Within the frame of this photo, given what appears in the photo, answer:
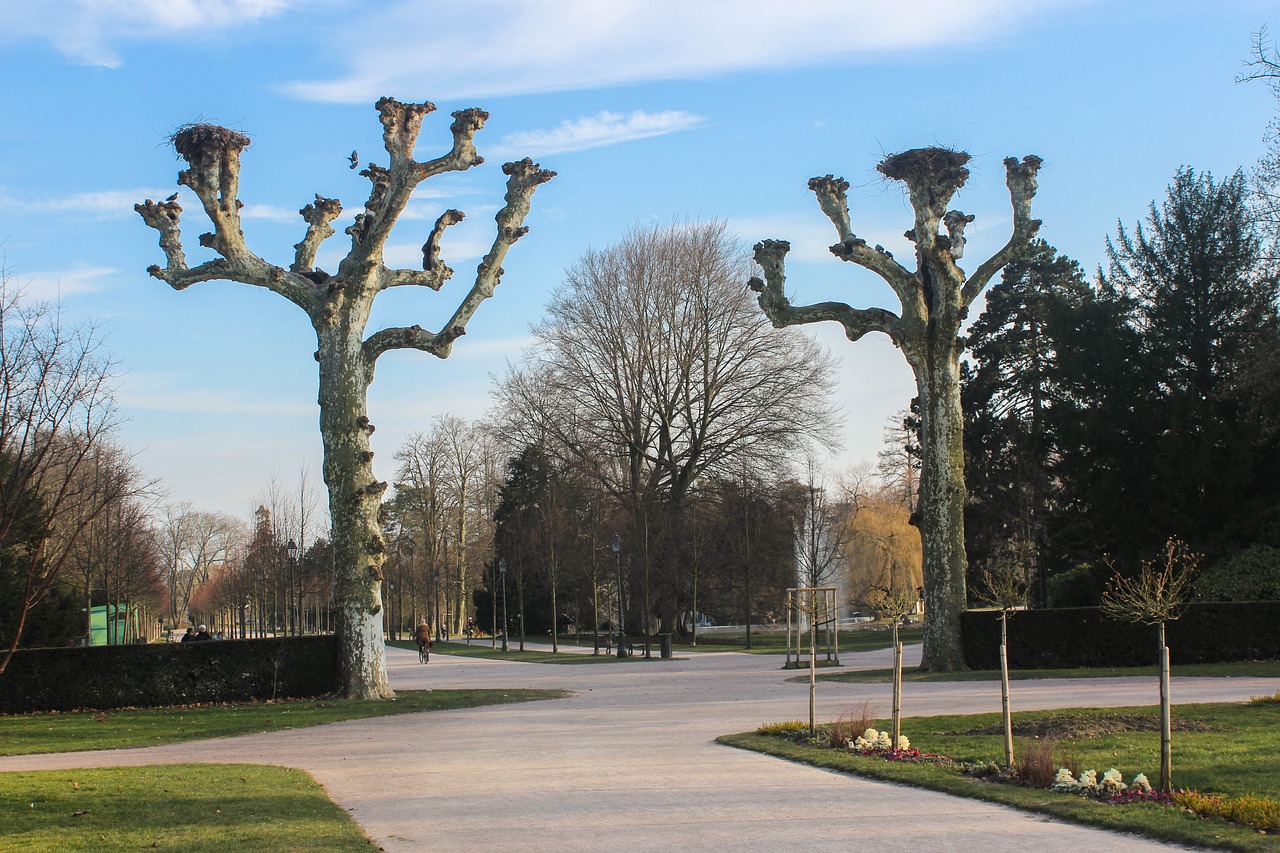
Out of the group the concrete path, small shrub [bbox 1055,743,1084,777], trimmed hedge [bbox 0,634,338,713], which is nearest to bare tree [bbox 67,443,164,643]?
trimmed hedge [bbox 0,634,338,713]

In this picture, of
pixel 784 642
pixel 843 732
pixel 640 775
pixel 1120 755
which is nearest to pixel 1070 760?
pixel 1120 755

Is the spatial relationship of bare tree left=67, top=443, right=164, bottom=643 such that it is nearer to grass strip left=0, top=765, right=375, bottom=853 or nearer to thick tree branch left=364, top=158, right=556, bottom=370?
thick tree branch left=364, top=158, right=556, bottom=370

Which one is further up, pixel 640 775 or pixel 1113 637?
pixel 640 775

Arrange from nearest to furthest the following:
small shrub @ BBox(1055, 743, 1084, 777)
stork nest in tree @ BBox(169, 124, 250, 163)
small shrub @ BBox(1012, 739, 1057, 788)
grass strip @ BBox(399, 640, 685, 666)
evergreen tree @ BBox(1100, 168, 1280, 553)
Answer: small shrub @ BBox(1012, 739, 1057, 788)
small shrub @ BBox(1055, 743, 1084, 777)
stork nest in tree @ BBox(169, 124, 250, 163)
evergreen tree @ BBox(1100, 168, 1280, 553)
grass strip @ BBox(399, 640, 685, 666)

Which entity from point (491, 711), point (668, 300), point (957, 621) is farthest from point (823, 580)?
point (491, 711)

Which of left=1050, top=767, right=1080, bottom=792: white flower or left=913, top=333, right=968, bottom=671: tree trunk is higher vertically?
left=913, top=333, right=968, bottom=671: tree trunk

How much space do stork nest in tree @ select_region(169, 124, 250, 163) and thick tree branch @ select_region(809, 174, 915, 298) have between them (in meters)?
13.0

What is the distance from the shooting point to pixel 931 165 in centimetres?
2561

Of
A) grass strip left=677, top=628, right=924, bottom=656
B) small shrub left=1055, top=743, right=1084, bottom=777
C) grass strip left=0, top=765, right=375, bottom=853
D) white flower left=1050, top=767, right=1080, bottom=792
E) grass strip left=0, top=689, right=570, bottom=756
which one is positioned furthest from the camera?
grass strip left=677, top=628, right=924, bottom=656

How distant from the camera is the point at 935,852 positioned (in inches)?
294

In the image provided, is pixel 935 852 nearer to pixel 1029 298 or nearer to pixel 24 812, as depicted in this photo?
pixel 24 812

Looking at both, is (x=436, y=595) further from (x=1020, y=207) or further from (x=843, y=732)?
(x=843, y=732)

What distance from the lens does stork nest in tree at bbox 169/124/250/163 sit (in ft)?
73.5

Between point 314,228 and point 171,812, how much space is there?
56.4ft
